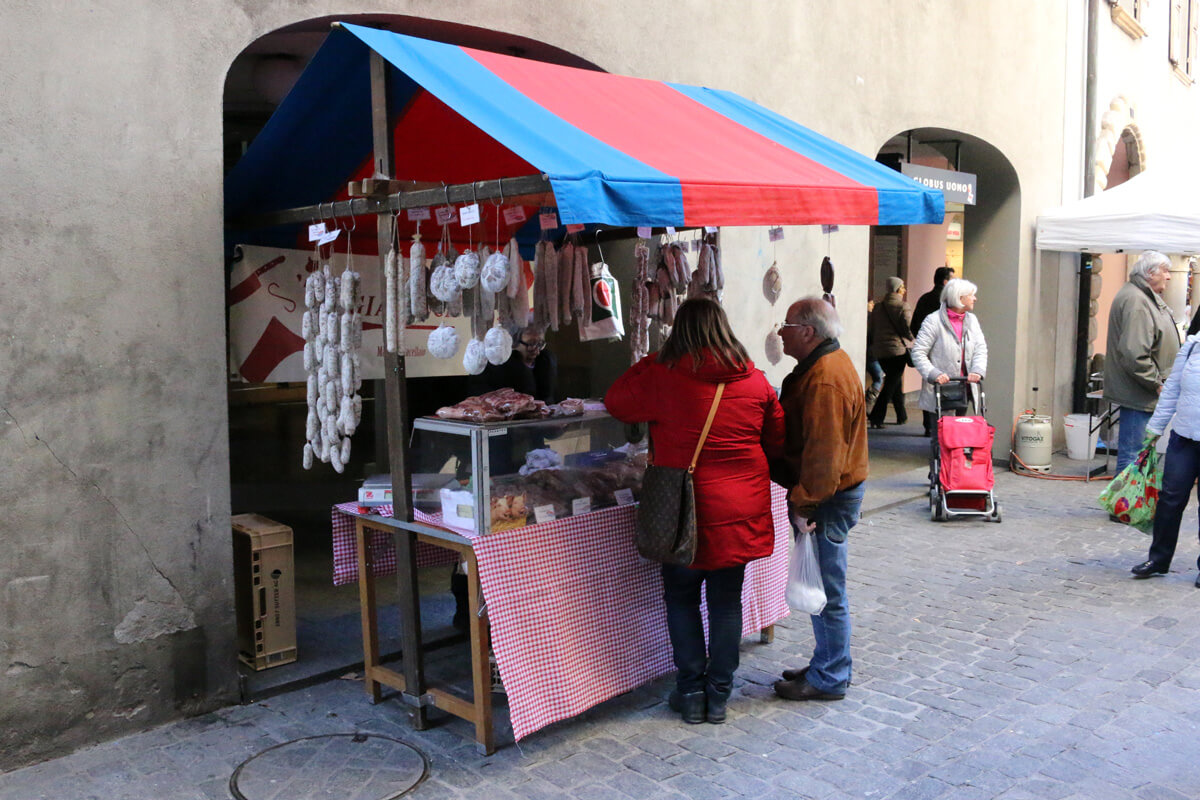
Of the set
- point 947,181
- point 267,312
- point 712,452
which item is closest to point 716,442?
point 712,452

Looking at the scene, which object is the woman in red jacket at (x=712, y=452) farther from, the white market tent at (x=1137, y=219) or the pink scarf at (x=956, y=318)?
the white market tent at (x=1137, y=219)

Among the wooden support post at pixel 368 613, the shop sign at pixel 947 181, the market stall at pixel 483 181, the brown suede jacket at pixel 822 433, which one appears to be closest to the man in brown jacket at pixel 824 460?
the brown suede jacket at pixel 822 433

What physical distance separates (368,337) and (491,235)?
0.93m

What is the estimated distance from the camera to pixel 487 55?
4.47 m

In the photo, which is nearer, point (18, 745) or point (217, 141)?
point (18, 745)

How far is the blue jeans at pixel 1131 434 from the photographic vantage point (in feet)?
25.7

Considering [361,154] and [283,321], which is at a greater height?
[361,154]

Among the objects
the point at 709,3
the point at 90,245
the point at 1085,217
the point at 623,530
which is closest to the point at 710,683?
the point at 623,530

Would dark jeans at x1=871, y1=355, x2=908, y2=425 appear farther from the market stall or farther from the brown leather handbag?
the brown leather handbag

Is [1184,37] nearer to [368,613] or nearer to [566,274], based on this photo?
[566,274]

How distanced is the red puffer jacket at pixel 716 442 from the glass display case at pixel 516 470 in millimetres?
367

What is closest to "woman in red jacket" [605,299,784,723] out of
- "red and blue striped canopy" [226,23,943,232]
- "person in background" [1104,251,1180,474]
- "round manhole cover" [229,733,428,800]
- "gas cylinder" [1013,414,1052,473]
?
"red and blue striped canopy" [226,23,943,232]

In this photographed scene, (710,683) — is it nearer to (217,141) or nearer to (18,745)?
(18,745)

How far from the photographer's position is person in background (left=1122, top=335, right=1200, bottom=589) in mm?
5945
